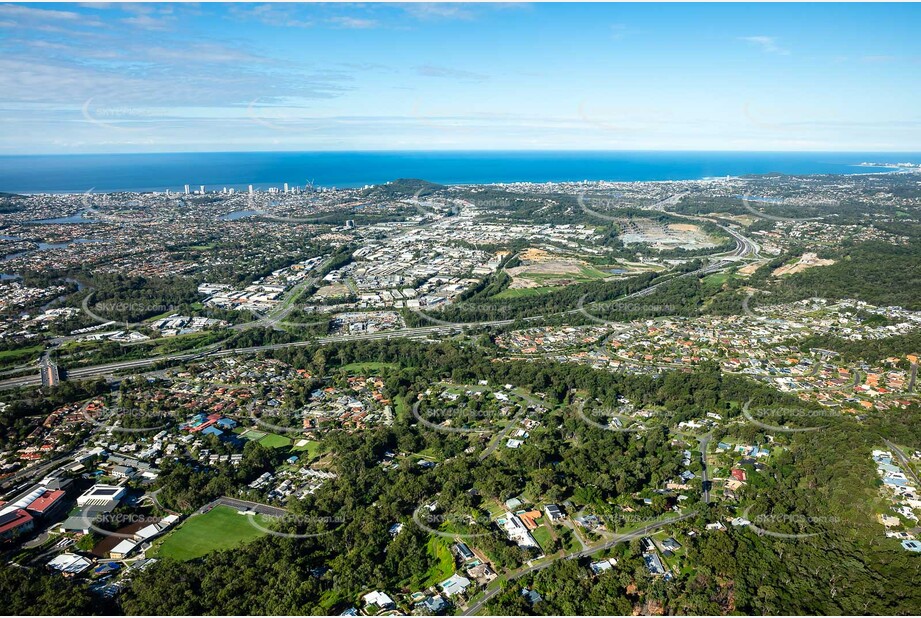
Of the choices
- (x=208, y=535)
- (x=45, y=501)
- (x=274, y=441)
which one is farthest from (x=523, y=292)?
(x=45, y=501)

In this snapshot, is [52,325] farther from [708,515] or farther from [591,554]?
[708,515]

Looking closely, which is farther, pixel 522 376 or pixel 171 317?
pixel 171 317

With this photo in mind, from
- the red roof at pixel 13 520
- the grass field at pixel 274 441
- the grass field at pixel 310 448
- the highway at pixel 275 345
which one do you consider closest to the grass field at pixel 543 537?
the grass field at pixel 310 448

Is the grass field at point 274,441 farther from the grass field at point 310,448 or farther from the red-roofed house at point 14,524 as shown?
the red-roofed house at point 14,524

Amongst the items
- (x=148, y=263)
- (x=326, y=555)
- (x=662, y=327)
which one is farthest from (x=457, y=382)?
(x=148, y=263)

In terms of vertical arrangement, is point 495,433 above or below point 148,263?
below

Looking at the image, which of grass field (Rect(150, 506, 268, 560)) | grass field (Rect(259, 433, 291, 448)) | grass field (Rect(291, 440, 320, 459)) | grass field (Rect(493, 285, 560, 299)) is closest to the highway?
grass field (Rect(493, 285, 560, 299))
